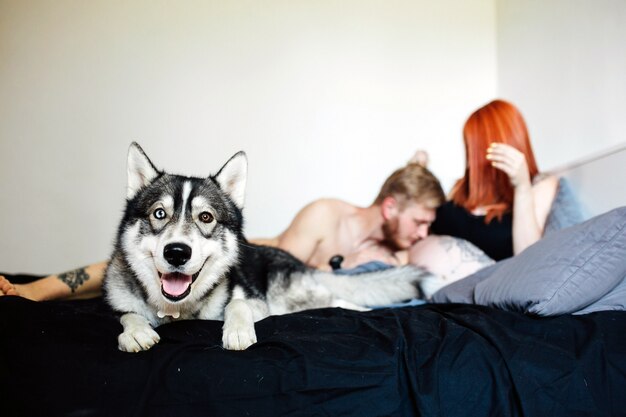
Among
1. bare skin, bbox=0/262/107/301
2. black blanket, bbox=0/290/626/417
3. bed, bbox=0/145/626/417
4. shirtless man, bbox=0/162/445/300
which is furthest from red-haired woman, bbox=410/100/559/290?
bare skin, bbox=0/262/107/301

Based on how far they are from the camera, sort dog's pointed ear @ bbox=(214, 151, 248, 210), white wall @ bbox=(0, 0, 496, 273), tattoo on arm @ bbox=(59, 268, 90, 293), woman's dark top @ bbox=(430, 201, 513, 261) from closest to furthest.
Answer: dog's pointed ear @ bbox=(214, 151, 248, 210) → tattoo on arm @ bbox=(59, 268, 90, 293) → woman's dark top @ bbox=(430, 201, 513, 261) → white wall @ bbox=(0, 0, 496, 273)

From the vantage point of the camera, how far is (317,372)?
114cm

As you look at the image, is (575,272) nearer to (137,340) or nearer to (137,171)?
(137,340)

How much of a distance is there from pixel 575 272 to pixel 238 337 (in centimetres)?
112

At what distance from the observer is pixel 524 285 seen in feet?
5.26

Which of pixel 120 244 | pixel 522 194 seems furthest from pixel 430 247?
pixel 120 244

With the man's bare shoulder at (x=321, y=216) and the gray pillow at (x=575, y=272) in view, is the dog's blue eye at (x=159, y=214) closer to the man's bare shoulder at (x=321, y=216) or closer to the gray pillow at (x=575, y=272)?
the gray pillow at (x=575, y=272)

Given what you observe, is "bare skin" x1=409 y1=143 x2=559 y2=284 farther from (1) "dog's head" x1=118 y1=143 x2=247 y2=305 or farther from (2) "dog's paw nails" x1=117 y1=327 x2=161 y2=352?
(2) "dog's paw nails" x1=117 y1=327 x2=161 y2=352

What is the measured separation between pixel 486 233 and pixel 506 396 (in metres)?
1.49

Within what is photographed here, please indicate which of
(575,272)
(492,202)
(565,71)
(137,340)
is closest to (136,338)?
(137,340)

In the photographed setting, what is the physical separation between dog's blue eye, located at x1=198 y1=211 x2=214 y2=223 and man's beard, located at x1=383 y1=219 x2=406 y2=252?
5.71ft

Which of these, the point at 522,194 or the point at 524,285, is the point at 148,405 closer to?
the point at 524,285

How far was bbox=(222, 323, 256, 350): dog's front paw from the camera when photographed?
1258 millimetres

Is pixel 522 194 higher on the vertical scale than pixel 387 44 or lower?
lower
